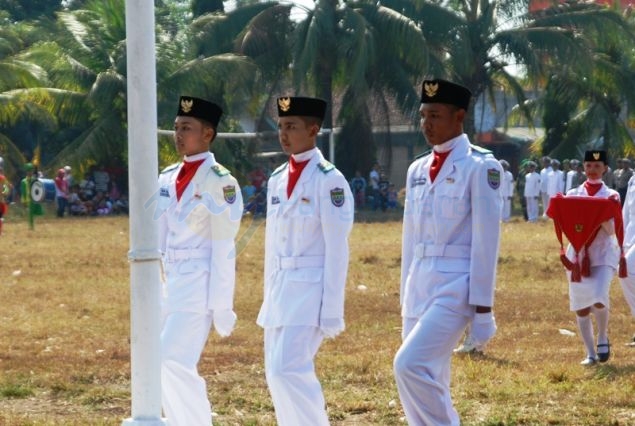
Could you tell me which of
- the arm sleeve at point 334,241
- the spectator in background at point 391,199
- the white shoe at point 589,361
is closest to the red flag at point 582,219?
the white shoe at point 589,361

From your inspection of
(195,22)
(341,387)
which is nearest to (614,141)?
(195,22)

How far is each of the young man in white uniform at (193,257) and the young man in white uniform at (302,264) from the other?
1.54 ft

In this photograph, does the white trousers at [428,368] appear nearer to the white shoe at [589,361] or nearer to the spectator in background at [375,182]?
the white shoe at [589,361]

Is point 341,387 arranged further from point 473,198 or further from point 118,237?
point 118,237

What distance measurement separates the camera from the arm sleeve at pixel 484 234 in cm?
648

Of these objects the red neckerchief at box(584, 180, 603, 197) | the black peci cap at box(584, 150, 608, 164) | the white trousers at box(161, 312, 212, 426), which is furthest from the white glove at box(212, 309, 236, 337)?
the black peci cap at box(584, 150, 608, 164)

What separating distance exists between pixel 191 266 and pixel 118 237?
75.0 ft

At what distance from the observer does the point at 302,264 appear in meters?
6.98

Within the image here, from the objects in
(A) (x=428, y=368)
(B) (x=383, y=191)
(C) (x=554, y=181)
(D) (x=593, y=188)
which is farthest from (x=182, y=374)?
(B) (x=383, y=191)

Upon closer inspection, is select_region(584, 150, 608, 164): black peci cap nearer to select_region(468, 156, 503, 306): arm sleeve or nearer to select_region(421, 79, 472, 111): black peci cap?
select_region(421, 79, 472, 111): black peci cap

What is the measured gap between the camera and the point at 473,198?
6629 millimetres

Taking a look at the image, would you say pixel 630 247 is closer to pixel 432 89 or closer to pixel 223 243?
pixel 223 243

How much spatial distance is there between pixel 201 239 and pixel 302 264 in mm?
901

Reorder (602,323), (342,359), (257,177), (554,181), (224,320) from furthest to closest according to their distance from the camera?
(554,181), (257,177), (602,323), (342,359), (224,320)
